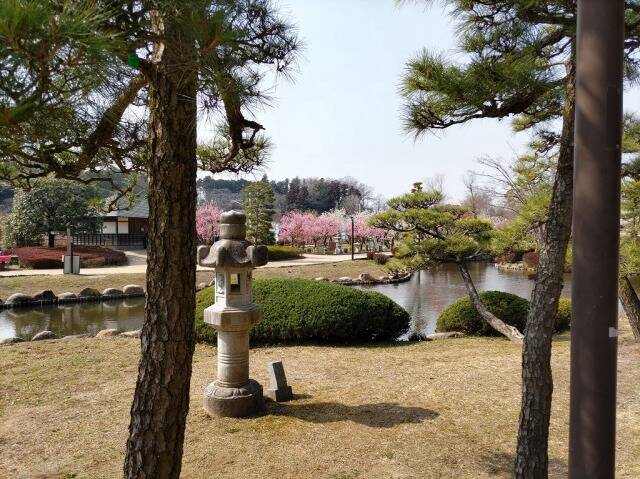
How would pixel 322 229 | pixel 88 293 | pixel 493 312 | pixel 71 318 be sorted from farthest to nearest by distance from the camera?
pixel 322 229, pixel 88 293, pixel 71 318, pixel 493 312

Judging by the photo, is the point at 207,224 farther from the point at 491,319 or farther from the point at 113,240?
the point at 491,319

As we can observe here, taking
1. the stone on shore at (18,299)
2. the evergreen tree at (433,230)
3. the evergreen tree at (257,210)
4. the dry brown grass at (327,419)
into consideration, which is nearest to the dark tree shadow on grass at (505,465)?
the dry brown grass at (327,419)

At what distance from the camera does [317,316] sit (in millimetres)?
6605

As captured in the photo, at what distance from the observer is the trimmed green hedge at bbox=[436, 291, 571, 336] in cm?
750

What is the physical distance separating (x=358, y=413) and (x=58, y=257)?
18.3m

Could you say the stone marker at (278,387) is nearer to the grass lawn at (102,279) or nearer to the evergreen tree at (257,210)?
the grass lawn at (102,279)

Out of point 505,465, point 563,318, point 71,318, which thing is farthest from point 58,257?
point 505,465

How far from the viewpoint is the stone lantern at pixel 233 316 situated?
412 cm

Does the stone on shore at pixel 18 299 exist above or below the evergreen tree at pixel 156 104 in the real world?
below

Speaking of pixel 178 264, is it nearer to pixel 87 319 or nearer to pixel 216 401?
pixel 216 401

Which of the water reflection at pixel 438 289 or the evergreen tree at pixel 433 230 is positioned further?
the water reflection at pixel 438 289

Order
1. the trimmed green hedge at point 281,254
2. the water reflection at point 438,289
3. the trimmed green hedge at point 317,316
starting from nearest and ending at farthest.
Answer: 1. the trimmed green hedge at point 317,316
2. the water reflection at point 438,289
3. the trimmed green hedge at point 281,254

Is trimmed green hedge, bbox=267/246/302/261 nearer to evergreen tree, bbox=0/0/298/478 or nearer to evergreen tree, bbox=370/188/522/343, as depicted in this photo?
evergreen tree, bbox=370/188/522/343

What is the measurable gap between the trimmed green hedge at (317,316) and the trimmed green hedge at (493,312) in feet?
4.33
